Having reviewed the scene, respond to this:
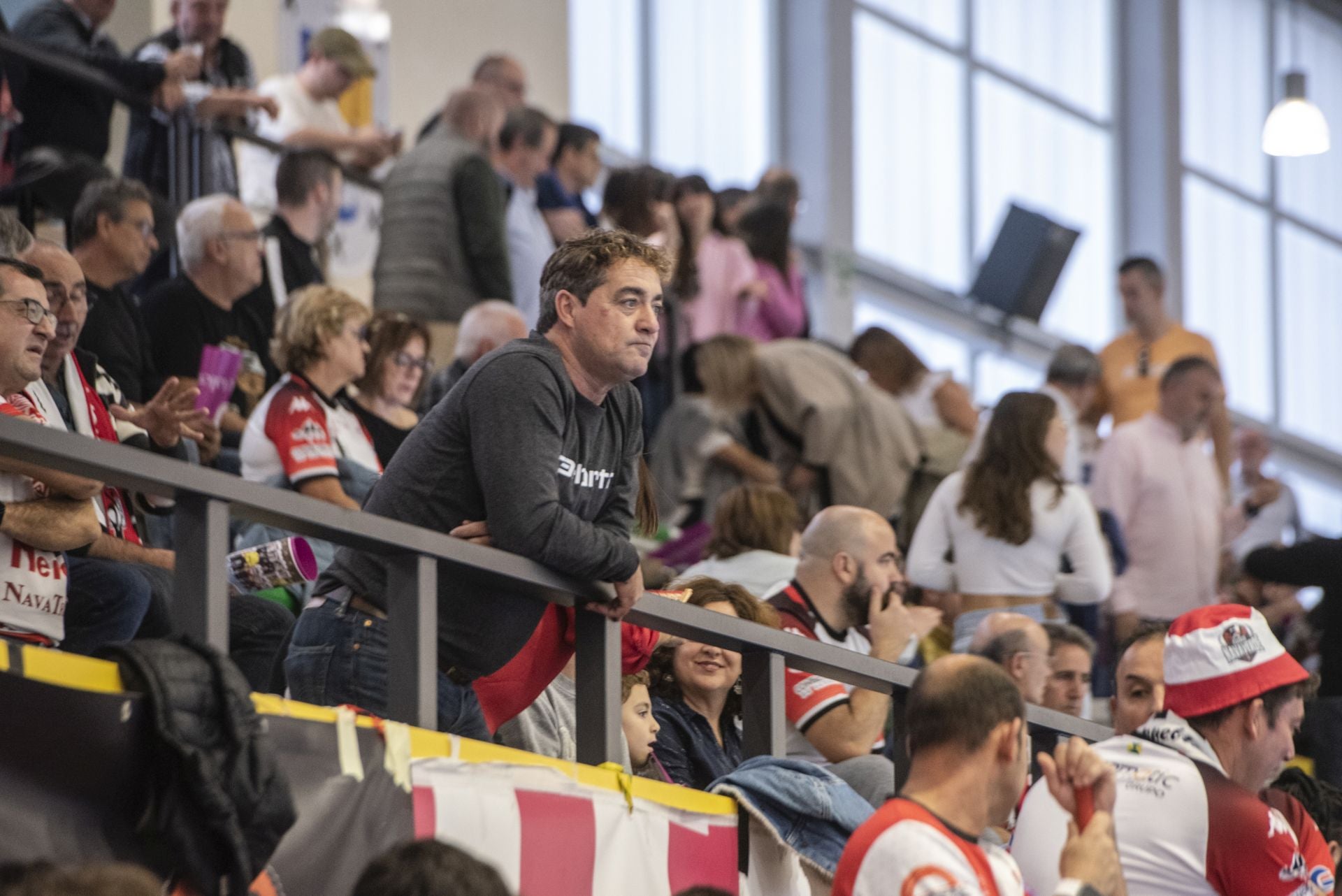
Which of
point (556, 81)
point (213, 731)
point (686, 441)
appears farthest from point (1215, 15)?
point (213, 731)

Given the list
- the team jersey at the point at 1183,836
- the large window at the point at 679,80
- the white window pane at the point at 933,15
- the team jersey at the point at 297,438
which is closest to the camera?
the team jersey at the point at 1183,836

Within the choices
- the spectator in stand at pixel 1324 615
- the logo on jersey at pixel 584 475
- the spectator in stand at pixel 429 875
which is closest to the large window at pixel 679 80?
the spectator in stand at pixel 1324 615

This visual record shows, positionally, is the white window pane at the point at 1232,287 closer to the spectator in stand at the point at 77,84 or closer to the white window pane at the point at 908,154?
the white window pane at the point at 908,154

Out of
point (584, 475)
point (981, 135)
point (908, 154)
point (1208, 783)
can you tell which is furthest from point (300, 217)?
point (981, 135)

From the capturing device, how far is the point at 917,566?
22.7 ft

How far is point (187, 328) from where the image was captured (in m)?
6.58

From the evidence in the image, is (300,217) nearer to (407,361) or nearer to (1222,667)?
(407,361)

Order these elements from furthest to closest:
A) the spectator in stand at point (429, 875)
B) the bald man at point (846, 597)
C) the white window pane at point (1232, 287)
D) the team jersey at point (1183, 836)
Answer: the white window pane at point (1232, 287)
the bald man at point (846, 597)
the team jersey at point (1183, 836)
the spectator in stand at point (429, 875)

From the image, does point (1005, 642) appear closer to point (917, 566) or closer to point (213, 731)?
point (917, 566)

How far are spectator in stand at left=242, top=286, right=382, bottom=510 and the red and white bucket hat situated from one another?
226 centimetres

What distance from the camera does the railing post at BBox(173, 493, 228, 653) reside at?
313 cm

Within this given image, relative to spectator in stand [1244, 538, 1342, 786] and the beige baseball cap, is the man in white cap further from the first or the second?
the beige baseball cap

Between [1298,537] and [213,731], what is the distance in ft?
29.9

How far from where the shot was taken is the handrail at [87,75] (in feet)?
24.1
